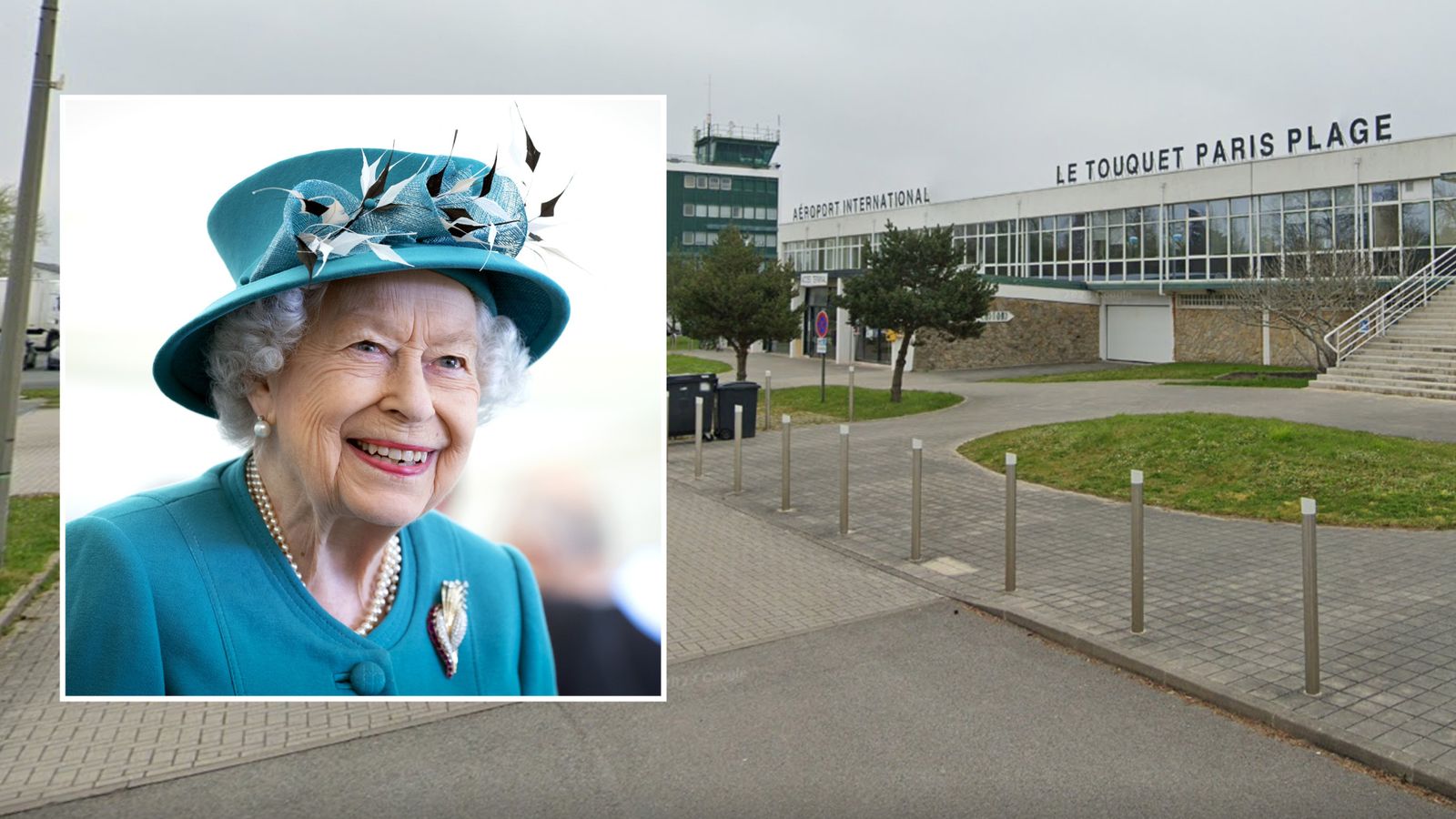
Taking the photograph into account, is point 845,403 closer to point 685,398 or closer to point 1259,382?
point 685,398

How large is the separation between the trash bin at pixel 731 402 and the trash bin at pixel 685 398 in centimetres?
20

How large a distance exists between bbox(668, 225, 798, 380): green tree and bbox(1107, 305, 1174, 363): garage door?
19.8m

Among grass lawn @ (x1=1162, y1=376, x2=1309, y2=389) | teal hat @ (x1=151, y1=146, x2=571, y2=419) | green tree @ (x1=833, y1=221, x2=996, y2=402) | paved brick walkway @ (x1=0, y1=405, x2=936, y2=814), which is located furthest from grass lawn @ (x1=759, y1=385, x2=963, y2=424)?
teal hat @ (x1=151, y1=146, x2=571, y2=419)

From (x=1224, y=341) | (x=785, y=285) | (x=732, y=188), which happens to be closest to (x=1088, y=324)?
(x=1224, y=341)

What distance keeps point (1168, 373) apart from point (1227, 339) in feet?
24.3

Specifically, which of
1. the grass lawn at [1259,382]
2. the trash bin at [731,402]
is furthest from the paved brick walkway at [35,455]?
the grass lawn at [1259,382]

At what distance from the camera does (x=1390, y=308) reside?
26.8 meters

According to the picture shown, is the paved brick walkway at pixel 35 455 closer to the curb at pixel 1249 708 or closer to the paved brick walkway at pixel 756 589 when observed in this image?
the paved brick walkway at pixel 756 589

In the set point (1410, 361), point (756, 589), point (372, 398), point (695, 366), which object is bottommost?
point (756, 589)

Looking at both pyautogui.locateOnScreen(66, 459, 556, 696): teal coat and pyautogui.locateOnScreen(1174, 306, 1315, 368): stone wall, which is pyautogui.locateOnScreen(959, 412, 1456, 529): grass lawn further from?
pyautogui.locateOnScreen(1174, 306, 1315, 368): stone wall

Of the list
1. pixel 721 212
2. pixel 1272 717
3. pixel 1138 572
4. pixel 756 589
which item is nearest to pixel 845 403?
pixel 721 212

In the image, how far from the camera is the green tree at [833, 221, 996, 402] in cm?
2434

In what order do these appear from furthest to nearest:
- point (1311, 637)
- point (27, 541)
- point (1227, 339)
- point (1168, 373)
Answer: point (1227, 339)
point (1168, 373)
point (27, 541)
point (1311, 637)

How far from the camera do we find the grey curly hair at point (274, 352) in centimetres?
250
